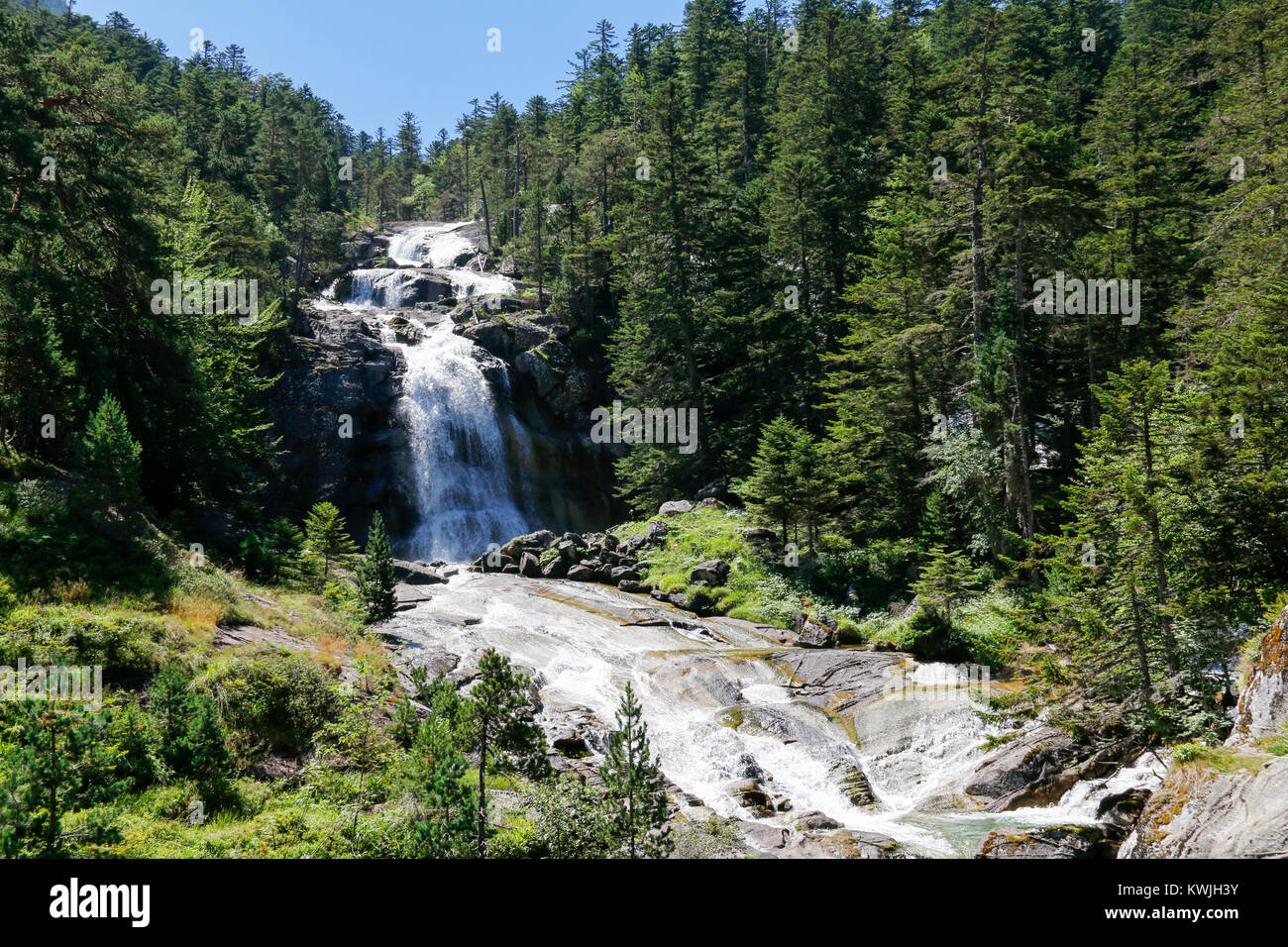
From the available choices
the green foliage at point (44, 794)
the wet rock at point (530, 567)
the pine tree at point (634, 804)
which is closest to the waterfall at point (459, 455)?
the wet rock at point (530, 567)

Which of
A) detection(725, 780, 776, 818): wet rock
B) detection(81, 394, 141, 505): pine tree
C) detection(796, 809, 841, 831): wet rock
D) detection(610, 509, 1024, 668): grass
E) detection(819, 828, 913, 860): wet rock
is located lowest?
detection(725, 780, 776, 818): wet rock

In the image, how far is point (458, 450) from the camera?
41.1m

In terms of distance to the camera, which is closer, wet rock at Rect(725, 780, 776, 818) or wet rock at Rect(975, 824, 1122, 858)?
wet rock at Rect(975, 824, 1122, 858)

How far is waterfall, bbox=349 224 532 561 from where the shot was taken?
39.2m

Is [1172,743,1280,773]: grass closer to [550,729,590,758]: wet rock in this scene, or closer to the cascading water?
the cascading water

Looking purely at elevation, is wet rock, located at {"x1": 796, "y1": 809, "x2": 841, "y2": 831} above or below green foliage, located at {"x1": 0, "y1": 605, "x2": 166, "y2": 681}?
below

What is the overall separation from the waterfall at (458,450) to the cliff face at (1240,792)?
3422 cm

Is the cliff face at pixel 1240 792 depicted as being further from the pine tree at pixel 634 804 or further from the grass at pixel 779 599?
the pine tree at pixel 634 804

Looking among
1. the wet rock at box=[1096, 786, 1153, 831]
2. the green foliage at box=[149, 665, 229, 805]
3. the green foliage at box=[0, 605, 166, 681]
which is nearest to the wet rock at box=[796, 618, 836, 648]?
the wet rock at box=[1096, 786, 1153, 831]

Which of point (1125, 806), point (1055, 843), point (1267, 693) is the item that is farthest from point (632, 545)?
point (1267, 693)

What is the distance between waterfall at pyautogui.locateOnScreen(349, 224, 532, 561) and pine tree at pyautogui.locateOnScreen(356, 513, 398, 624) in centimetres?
1874

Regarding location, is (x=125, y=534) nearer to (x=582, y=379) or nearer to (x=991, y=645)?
(x=991, y=645)

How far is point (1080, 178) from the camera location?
76.7ft
